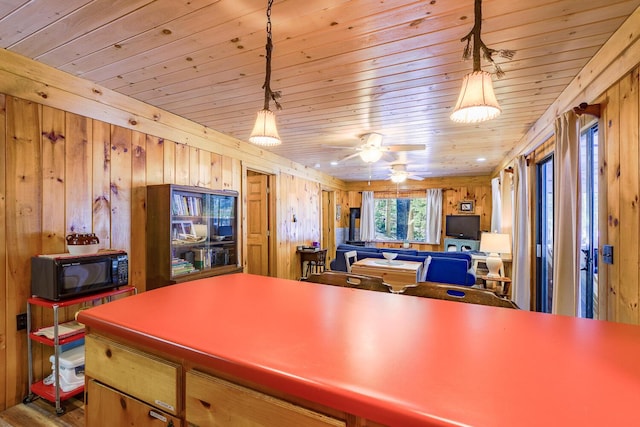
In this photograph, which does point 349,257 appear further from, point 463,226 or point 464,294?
point 463,226

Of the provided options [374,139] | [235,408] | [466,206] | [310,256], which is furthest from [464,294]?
[466,206]

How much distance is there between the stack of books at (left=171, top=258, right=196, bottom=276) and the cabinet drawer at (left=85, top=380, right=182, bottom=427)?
1667 mm

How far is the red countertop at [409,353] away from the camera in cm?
57

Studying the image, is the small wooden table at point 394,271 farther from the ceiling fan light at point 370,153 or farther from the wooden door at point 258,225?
the wooden door at point 258,225

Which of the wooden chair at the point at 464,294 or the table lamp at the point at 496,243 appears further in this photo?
the table lamp at the point at 496,243

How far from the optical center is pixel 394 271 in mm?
3725

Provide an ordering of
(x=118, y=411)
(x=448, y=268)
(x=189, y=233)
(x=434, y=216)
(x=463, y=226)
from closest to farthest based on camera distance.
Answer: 1. (x=118, y=411)
2. (x=189, y=233)
3. (x=448, y=268)
4. (x=463, y=226)
5. (x=434, y=216)

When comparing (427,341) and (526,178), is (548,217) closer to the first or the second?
(526,178)

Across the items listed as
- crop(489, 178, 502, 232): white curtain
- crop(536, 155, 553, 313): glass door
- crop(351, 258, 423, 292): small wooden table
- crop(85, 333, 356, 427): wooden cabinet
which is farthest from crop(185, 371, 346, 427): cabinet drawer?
crop(489, 178, 502, 232): white curtain

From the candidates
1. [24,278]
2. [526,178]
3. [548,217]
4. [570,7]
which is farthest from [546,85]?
[24,278]

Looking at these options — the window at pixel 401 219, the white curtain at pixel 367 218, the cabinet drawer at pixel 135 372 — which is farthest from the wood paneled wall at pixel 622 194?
the white curtain at pixel 367 218

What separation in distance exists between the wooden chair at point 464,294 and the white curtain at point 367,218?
21.2 feet

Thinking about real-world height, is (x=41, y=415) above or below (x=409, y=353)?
below

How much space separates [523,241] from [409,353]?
11.0 ft
